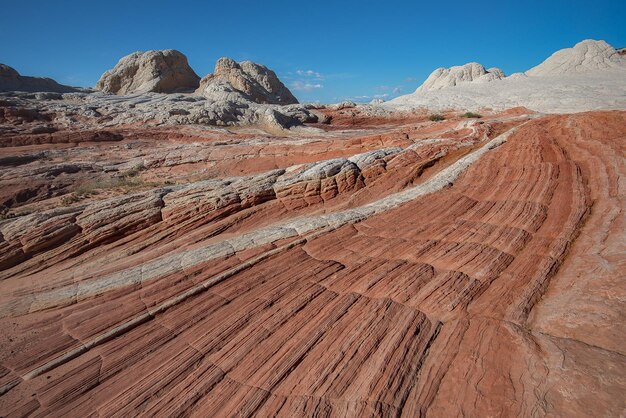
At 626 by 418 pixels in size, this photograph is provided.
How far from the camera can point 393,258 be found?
7.85 meters

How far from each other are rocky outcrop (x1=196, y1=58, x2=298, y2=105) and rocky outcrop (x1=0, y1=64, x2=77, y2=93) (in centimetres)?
1977

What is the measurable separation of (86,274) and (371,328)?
319 inches

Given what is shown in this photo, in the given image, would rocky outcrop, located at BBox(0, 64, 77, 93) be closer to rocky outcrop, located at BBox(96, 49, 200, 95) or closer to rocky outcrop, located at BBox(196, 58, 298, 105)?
rocky outcrop, located at BBox(96, 49, 200, 95)

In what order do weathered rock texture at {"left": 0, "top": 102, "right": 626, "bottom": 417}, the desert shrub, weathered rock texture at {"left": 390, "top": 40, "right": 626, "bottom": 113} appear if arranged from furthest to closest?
the desert shrub
weathered rock texture at {"left": 390, "top": 40, "right": 626, "bottom": 113}
weathered rock texture at {"left": 0, "top": 102, "right": 626, "bottom": 417}

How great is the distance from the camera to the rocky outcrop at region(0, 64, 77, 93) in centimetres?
4219

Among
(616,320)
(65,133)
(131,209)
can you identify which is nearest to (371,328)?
(616,320)

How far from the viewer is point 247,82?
54.0 metres

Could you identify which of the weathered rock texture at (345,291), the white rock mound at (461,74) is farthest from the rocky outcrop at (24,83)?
the white rock mound at (461,74)

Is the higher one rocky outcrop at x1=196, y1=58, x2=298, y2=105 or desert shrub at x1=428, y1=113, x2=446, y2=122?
rocky outcrop at x1=196, y1=58, x2=298, y2=105

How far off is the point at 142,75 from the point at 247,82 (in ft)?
57.0

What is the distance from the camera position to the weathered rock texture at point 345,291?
14.9ft

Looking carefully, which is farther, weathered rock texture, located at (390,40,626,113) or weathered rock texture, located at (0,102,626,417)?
weathered rock texture, located at (390,40,626,113)

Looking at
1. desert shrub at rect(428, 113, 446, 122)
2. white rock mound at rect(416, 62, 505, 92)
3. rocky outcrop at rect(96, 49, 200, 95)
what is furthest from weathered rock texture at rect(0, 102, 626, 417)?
white rock mound at rect(416, 62, 505, 92)

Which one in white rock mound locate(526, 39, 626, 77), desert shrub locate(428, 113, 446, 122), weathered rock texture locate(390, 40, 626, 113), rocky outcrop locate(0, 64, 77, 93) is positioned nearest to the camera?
weathered rock texture locate(390, 40, 626, 113)
